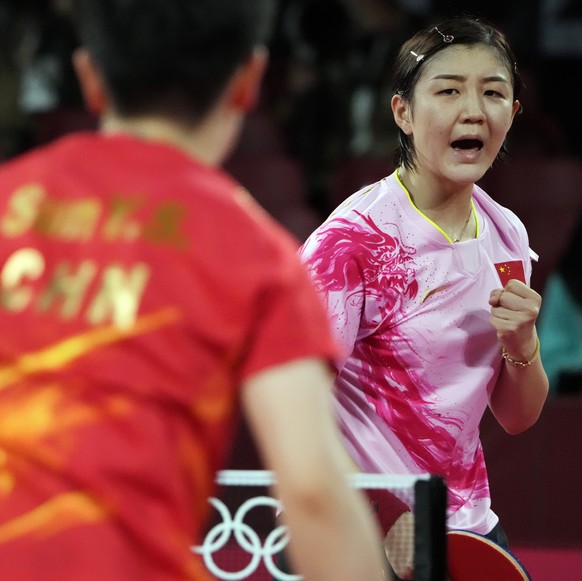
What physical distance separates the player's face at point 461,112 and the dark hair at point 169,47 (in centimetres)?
111

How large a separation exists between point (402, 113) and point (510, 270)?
352mm

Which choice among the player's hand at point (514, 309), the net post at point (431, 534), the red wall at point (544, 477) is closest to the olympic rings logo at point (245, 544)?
the net post at point (431, 534)

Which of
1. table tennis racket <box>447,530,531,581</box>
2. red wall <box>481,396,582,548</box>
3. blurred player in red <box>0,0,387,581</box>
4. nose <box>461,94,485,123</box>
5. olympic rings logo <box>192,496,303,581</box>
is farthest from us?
red wall <box>481,396,582,548</box>

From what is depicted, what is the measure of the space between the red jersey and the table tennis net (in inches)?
17.9

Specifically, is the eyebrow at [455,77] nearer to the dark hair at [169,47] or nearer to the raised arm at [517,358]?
the raised arm at [517,358]

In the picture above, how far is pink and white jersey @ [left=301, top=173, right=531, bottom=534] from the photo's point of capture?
2141 millimetres

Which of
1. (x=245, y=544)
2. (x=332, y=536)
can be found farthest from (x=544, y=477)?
(x=332, y=536)

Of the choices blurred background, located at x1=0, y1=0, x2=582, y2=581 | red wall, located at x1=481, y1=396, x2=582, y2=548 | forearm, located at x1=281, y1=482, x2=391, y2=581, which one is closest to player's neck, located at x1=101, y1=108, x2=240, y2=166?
forearm, located at x1=281, y1=482, x2=391, y2=581

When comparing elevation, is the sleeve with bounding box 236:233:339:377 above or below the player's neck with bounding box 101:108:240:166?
below

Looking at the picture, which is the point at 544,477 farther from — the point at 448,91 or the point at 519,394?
the point at 448,91

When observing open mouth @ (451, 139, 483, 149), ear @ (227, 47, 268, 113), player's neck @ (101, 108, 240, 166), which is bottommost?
open mouth @ (451, 139, 483, 149)

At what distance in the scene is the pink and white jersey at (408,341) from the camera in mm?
2141

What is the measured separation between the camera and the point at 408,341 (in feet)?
7.09

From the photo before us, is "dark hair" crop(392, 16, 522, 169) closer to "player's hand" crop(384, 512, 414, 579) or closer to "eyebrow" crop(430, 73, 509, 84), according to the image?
"eyebrow" crop(430, 73, 509, 84)
